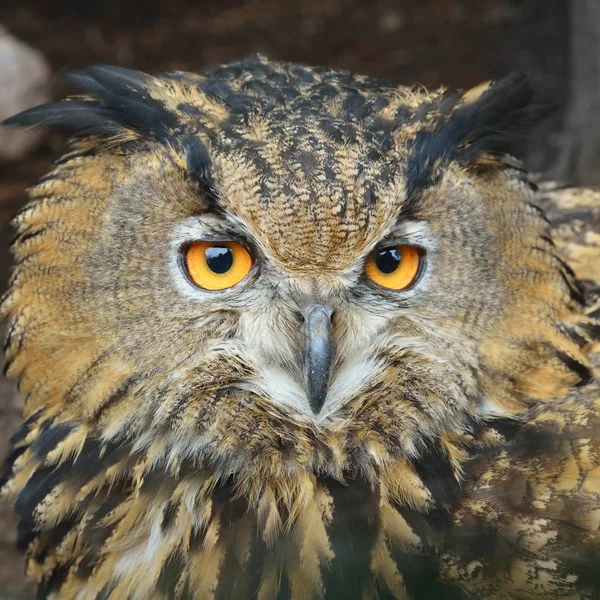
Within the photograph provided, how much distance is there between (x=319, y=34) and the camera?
5.95 metres

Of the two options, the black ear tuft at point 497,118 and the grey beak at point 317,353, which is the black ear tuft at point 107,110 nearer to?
the grey beak at point 317,353

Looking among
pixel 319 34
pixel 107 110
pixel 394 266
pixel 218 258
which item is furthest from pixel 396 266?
pixel 319 34

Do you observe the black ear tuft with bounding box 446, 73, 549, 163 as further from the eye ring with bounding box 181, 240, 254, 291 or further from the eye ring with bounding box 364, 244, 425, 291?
the eye ring with bounding box 181, 240, 254, 291

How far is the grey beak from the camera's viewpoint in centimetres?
163

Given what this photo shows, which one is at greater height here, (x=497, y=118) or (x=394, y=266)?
(x=497, y=118)

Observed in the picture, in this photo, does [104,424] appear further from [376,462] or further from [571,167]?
[571,167]

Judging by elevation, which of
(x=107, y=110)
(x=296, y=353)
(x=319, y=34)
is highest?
(x=319, y=34)

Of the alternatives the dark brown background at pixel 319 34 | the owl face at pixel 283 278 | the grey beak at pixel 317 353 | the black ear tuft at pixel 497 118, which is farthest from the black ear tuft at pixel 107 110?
the dark brown background at pixel 319 34

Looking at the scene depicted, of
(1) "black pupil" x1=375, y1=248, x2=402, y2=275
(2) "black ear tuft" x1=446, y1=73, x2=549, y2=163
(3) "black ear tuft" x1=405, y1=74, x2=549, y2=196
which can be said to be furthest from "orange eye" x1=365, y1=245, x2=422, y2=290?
(2) "black ear tuft" x1=446, y1=73, x2=549, y2=163

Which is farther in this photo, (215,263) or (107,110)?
(107,110)

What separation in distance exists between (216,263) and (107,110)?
0.43 meters

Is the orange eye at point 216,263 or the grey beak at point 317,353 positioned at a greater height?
the orange eye at point 216,263

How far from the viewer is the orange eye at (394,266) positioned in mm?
1744

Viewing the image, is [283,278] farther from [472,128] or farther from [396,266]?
[472,128]
